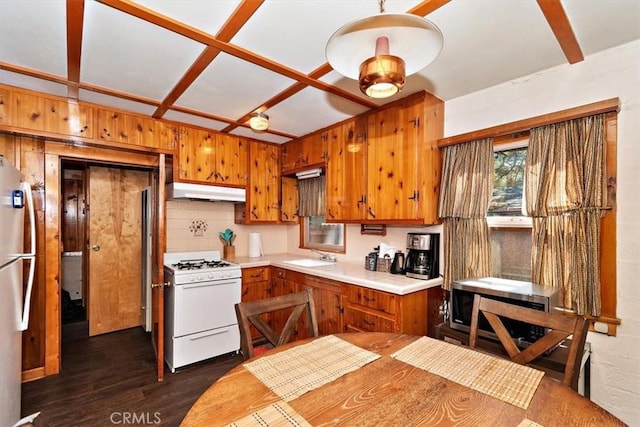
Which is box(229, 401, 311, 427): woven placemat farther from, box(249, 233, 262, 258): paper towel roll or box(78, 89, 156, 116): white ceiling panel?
box(249, 233, 262, 258): paper towel roll

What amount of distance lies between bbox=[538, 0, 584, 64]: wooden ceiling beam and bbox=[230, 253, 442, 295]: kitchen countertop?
5.58ft

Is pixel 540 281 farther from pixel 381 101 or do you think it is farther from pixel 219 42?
pixel 219 42

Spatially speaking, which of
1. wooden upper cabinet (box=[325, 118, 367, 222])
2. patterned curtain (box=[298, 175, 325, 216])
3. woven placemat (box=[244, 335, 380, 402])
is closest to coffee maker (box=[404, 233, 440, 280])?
wooden upper cabinet (box=[325, 118, 367, 222])

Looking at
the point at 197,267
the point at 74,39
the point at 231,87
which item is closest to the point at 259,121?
the point at 231,87

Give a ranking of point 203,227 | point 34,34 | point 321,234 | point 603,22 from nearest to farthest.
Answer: point 603,22
point 34,34
point 203,227
point 321,234

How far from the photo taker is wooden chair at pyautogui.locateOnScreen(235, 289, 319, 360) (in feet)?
4.69

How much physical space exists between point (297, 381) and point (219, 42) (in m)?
1.72

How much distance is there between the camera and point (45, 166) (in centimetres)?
262

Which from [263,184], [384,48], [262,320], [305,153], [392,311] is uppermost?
[305,153]

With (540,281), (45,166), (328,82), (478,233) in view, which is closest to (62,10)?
(328,82)

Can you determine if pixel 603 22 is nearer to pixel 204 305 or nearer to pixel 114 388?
pixel 204 305

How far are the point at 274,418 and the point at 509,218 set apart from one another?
211 cm

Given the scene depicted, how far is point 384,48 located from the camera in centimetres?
104

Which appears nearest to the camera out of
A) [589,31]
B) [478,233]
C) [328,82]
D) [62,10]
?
[62,10]
